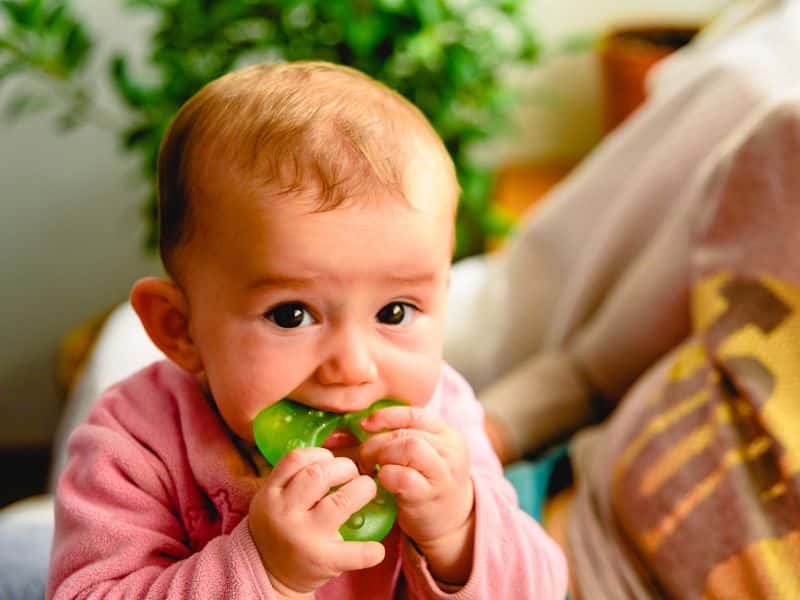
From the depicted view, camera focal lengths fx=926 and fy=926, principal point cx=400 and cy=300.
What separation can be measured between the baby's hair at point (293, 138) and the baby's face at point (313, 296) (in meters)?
0.01

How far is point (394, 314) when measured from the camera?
0.62 meters

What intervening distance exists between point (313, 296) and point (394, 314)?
0.21 ft

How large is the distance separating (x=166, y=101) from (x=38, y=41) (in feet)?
0.76

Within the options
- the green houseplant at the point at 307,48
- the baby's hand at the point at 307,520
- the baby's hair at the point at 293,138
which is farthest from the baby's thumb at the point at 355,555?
the green houseplant at the point at 307,48

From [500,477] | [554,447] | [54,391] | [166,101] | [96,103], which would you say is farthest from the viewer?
[54,391]

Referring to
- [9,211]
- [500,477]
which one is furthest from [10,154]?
[500,477]

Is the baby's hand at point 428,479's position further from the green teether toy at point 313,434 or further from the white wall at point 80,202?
the white wall at point 80,202

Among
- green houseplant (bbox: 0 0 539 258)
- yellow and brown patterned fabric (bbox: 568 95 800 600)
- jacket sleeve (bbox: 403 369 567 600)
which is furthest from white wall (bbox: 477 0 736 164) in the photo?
jacket sleeve (bbox: 403 369 567 600)

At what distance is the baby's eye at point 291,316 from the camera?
590 millimetres

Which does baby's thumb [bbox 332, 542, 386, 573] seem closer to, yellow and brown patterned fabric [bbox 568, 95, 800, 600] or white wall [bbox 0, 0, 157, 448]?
yellow and brown patterned fabric [bbox 568, 95, 800, 600]

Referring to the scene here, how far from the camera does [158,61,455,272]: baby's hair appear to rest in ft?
1.90

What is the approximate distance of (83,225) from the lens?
197cm

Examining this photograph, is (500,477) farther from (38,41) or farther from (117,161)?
A: (117,161)

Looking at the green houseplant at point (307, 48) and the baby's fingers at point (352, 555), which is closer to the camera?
the baby's fingers at point (352, 555)
